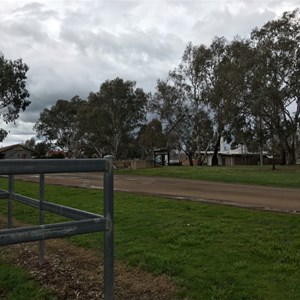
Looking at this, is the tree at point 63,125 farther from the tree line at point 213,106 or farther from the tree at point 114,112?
the tree at point 114,112

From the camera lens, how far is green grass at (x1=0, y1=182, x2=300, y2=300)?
4.40 metres

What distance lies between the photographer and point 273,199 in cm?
1277

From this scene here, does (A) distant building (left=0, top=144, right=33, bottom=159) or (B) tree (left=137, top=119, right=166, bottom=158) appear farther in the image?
(A) distant building (left=0, top=144, right=33, bottom=159)

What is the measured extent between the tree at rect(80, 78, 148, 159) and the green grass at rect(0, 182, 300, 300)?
48292mm

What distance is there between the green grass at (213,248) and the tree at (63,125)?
6746 cm

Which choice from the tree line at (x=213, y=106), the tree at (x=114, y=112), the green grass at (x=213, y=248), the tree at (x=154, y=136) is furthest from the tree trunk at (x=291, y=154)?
the green grass at (x=213, y=248)

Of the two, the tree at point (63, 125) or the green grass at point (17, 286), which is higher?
the tree at point (63, 125)

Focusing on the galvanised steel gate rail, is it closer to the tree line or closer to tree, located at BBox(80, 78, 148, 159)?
the tree line

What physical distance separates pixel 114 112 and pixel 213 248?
52.8 m

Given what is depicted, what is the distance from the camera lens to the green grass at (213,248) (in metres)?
4.40

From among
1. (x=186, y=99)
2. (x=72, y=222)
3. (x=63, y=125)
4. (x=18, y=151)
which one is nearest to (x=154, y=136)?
(x=186, y=99)

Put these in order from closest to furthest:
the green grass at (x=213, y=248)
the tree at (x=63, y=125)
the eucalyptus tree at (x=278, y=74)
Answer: the green grass at (x=213, y=248) → the eucalyptus tree at (x=278, y=74) → the tree at (x=63, y=125)

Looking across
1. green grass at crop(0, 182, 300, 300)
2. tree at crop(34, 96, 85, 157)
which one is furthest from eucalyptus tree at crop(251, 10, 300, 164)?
tree at crop(34, 96, 85, 157)

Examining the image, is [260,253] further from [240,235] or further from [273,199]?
[273,199]
